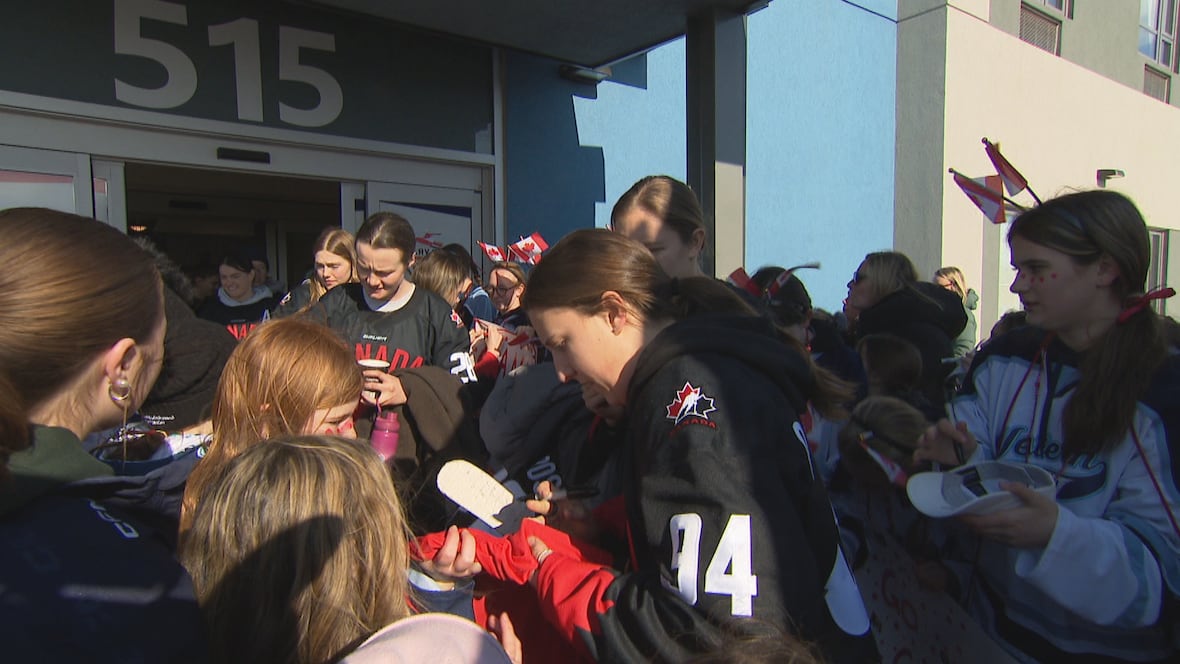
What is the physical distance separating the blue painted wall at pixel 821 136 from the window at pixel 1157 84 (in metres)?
7.72

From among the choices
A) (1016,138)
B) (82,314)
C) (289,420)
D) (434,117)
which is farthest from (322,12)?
(1016,138)

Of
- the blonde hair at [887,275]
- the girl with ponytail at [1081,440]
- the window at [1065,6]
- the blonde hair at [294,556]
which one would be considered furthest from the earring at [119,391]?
the window at [1065,6]

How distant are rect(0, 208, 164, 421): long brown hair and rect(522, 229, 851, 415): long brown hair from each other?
754 millimetres

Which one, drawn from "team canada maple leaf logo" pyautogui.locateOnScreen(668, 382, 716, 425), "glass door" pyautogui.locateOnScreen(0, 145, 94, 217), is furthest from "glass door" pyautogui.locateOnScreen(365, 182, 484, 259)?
"team canada maple leaf logo" pyautogui.locateOnScreen(668, 382, 716, 425)

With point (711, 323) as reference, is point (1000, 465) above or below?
below

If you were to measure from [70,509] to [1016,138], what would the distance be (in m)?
11.8

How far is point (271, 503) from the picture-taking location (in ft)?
3.68

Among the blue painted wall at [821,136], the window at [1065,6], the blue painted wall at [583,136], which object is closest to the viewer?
the blue painted wall at [583,136]

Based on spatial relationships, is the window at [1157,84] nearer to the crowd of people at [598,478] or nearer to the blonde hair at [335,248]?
the crowd of people at [598,478]

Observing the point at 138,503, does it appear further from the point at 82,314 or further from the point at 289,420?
the point at 289,420

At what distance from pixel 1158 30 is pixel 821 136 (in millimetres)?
10353

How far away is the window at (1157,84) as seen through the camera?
12828 millimetres

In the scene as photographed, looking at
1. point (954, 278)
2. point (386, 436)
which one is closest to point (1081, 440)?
point (386, 436)

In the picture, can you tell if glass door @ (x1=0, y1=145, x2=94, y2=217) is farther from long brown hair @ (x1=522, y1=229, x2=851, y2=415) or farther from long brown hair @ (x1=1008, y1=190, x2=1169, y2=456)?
long brown hair @ (x1=1008, y1=190, x2=1169, y2=456)
